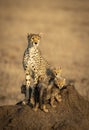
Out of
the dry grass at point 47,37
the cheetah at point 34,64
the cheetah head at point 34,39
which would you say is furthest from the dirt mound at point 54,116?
the dry grass at point 47,37

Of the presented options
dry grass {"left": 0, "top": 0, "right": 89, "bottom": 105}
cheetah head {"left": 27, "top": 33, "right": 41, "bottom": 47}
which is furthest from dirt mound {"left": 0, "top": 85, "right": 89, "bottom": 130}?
dry grass {"left": 0, "top": 0, "right": 89, "bottom": 105}

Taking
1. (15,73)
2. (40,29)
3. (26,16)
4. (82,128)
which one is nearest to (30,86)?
(82,128)

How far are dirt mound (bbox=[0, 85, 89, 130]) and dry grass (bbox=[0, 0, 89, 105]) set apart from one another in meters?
6.05

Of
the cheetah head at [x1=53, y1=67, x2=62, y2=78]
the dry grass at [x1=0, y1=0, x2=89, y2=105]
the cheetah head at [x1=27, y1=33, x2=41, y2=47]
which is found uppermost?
the dry grass at [x1=0, y1=0, x2=89, y2=105]

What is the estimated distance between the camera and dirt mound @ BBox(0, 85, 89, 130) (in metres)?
11.2

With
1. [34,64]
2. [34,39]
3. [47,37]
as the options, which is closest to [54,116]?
[34,64]

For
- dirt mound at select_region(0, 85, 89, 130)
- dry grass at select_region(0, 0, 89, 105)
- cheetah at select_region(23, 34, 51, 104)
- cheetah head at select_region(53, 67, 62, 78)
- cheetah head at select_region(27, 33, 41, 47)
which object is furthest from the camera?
dry grass at select_region(0, 0, 89, 105)

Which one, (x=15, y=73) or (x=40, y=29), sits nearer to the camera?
(x=15, y=73)

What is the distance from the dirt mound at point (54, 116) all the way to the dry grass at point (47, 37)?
6.05 meters

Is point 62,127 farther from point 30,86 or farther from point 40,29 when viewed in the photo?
point 40,29

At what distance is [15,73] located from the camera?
Result: 70.2 ft

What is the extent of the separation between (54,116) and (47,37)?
20.0 m

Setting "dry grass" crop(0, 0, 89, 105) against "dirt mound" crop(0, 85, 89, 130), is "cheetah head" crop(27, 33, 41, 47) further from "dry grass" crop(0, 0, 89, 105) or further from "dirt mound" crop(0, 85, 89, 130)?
"dry grass" crop(0, 0, 89, 105)

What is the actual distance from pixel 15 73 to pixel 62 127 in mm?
10479
